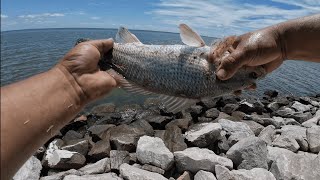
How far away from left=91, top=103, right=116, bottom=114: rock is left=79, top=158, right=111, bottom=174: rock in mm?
6961

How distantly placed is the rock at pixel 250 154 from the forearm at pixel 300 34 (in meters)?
3.95

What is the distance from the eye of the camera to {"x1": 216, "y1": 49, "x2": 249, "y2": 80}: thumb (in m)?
4.72

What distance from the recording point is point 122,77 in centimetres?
492

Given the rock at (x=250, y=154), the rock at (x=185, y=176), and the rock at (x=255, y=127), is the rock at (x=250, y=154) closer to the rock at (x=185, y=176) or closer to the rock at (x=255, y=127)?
the rock at (x=185, y=176)

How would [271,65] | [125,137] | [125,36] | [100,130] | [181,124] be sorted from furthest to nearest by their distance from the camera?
[181,124] < [100,130] < [125,137] < [271,65] < [125,36]

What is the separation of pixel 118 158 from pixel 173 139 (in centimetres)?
198

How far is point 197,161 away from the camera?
8.50 metres

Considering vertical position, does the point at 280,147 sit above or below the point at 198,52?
below

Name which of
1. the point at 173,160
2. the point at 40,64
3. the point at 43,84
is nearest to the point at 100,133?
the point at 173,160

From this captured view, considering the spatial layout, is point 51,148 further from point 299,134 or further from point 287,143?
point 299,134

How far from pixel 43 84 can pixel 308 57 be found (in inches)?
159

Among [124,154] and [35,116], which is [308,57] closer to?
[35,116]

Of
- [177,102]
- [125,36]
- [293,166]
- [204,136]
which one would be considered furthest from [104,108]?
[177,102]

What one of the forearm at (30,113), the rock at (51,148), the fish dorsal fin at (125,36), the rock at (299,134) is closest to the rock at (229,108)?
the rock at (299,134)
